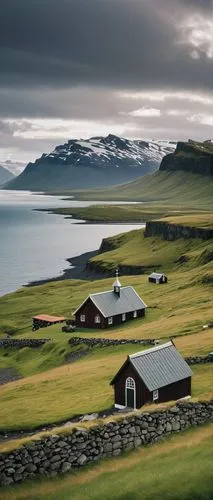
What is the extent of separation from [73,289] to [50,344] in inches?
2666

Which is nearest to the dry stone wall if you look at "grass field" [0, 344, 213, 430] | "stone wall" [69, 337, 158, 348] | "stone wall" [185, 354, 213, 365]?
"stone wall" [69, 337, 158, 348]

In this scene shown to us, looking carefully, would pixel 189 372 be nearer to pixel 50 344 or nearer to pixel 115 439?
pixel 115 439

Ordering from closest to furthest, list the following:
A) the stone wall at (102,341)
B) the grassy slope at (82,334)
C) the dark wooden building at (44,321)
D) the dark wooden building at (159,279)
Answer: the grassy slope at (82,334), the stone wall at (102,341), the dark wooden building at (44,321), the dark wooden building at (159,279)

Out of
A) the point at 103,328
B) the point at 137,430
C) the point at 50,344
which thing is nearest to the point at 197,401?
the point at 137,430

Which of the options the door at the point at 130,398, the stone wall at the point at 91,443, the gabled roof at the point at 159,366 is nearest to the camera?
the stone wall at the point at 91,443

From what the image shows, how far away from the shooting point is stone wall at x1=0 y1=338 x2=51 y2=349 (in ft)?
300

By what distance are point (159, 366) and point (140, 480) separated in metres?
17.4

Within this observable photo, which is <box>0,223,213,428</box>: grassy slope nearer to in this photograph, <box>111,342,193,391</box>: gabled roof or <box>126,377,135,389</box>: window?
Answer: <box>111,342,193,391</box>: gabled roof

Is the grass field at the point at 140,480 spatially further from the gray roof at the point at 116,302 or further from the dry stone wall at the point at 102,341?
the gray roof at the point at 116,302

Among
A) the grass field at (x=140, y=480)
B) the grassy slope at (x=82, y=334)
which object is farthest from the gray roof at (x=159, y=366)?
the grass field at (x=140, y=480)

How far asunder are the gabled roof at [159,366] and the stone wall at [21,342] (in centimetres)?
4673

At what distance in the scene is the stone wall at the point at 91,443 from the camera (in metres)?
29.1

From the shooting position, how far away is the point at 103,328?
96.9 meters

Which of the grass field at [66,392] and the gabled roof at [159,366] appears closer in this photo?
the gabled roof at [159,366]
